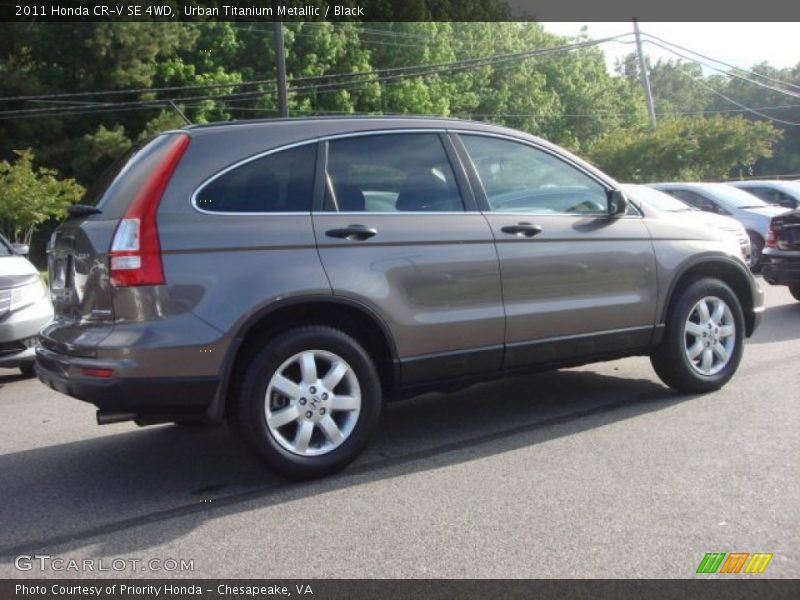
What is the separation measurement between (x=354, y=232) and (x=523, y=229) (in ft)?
3.69

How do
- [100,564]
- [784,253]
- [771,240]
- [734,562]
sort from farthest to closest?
[771,240] → [784,253] → [100,564] → [734,562]

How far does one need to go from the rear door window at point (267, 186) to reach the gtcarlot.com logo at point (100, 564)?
5.54 feet

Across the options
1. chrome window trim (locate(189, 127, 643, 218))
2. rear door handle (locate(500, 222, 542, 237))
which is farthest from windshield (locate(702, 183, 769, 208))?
rear door handle (locate(500, 222, 542, 237))

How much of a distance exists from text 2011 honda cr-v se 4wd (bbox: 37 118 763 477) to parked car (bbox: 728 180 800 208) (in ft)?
43.6

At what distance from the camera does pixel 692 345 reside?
597 cm

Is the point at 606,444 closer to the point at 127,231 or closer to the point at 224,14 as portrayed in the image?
the point at 127,231

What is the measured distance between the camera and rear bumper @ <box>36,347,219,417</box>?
4160 mm

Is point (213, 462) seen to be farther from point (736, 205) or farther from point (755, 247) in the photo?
point (736, 205)

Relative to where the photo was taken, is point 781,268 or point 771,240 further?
point 771,240

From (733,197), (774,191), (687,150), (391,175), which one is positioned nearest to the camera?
(391,175)

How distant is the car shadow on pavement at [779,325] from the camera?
8416 millimetres

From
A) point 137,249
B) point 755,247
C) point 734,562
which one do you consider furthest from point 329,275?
point 755,247

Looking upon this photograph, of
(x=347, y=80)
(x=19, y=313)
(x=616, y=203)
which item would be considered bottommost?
(x=19, y=313)

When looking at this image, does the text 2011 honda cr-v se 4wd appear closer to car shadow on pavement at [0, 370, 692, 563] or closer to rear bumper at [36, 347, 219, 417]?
rear bumper at [36, 347, 219, 417]
